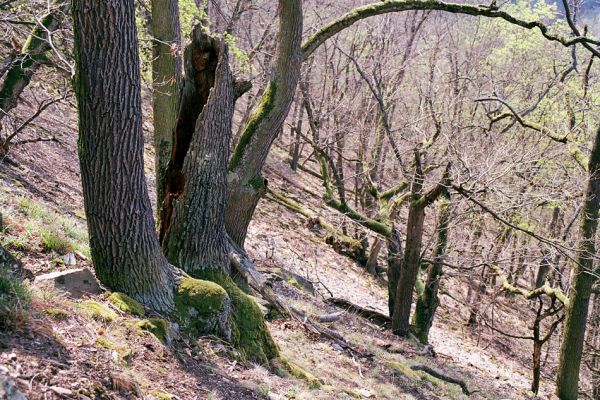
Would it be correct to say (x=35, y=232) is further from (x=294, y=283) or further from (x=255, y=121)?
(x=294, y=283)

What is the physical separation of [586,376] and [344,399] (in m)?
14.2

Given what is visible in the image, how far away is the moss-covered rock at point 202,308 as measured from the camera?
5.57m

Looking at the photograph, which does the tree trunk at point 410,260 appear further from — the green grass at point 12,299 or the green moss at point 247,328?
the green grass at point 12,299

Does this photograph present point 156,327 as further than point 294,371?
No

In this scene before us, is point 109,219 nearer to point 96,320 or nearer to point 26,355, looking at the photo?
point 96,320

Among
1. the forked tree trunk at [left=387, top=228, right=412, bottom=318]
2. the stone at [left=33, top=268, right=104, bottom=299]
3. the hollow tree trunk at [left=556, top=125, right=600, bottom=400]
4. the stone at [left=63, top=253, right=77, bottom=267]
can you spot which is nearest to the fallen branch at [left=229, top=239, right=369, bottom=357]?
the stone at [left=63, top=253, right=77, bottom=267]

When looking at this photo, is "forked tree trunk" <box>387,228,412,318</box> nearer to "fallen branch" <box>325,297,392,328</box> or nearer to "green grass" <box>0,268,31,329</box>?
"fallen branch" <box>325,297,392,328</box>

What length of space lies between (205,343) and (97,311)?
1.31m

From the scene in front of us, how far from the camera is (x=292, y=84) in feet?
25.9

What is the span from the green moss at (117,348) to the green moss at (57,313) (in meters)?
0.31

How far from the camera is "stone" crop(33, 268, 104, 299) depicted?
460cm

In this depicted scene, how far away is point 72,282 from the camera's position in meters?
4.81

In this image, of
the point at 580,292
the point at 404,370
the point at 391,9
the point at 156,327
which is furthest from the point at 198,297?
the point at 580,292

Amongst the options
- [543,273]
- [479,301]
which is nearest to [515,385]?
[479,301]
